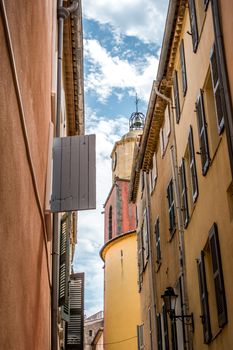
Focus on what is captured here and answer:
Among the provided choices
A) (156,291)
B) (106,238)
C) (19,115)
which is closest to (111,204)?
(106,238)

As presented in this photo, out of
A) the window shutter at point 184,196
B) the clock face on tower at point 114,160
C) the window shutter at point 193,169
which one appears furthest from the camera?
the clock face on tower at point 114,160

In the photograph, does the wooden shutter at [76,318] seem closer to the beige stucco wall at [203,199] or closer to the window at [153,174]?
the window at [153,174]

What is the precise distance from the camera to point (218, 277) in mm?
10578

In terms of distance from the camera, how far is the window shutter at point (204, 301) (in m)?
11.5

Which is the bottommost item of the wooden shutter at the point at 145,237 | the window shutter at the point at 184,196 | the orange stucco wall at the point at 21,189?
the orange stucco wall at the point at 21,189

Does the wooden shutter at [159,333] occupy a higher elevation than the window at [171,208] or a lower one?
lower

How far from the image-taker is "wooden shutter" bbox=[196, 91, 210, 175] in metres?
11.6

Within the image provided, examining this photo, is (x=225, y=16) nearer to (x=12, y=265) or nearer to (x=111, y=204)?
(x=12, y=265)

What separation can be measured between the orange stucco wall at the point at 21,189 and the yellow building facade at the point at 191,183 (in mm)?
3591

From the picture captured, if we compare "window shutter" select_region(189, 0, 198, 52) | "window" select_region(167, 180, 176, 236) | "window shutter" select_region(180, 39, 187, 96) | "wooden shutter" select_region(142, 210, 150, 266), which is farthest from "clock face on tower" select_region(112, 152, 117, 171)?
"window shutter" select_region(189, 0, 198, 52)

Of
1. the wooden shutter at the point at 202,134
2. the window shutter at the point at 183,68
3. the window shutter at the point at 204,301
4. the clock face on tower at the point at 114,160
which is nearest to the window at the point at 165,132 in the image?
the window shutter at the point at 183,68

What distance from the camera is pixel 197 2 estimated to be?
1298 centimetres

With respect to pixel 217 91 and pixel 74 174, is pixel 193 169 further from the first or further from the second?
pixel 74 174

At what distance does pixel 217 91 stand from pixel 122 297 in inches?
835
